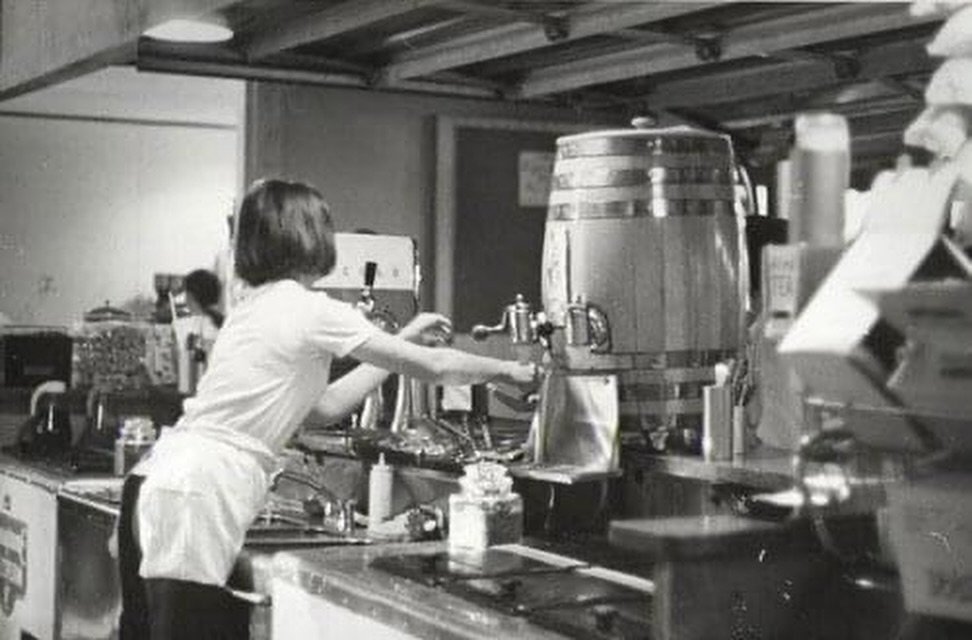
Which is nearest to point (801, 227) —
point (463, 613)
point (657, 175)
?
point (463, 613)

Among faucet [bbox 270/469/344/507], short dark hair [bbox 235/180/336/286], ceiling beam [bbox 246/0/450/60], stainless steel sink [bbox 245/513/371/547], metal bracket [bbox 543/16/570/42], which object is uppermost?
ceiling beam [bbox 246/0/450/60]

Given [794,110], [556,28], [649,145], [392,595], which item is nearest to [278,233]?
[649,145]

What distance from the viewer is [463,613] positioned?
2.24 metres

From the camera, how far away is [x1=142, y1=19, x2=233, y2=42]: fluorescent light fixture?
4.32 meters

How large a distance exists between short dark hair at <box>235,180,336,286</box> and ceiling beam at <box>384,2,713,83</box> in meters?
1.07

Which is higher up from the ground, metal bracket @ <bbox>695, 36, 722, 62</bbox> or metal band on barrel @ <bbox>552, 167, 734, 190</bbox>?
metal bracket @ <bbox>695, 36, 722, 62</bbox>

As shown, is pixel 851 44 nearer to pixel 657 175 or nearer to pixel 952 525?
pixel 657 175

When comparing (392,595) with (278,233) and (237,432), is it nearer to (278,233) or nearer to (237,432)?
(237,432)

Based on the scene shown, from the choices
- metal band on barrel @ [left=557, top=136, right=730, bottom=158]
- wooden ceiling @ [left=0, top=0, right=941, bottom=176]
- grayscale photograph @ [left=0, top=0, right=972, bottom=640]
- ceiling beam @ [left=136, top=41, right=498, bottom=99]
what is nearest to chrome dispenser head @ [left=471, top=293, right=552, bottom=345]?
grayscale photograph @ [left=0, top=0, right=972, bottom=640]

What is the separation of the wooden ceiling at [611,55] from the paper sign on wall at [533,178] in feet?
0.93

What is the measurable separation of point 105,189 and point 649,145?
6.63 metres

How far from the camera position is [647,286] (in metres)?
2.64

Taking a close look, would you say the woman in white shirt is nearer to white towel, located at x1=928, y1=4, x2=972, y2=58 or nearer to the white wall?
white towel, located at x1=928, y1=4, x2=972, y2=58

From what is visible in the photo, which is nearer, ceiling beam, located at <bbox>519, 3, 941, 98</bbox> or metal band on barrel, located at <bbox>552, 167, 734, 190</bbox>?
metal band on barrel, located at <bbox>552, 167, 734, 190</bbox>
